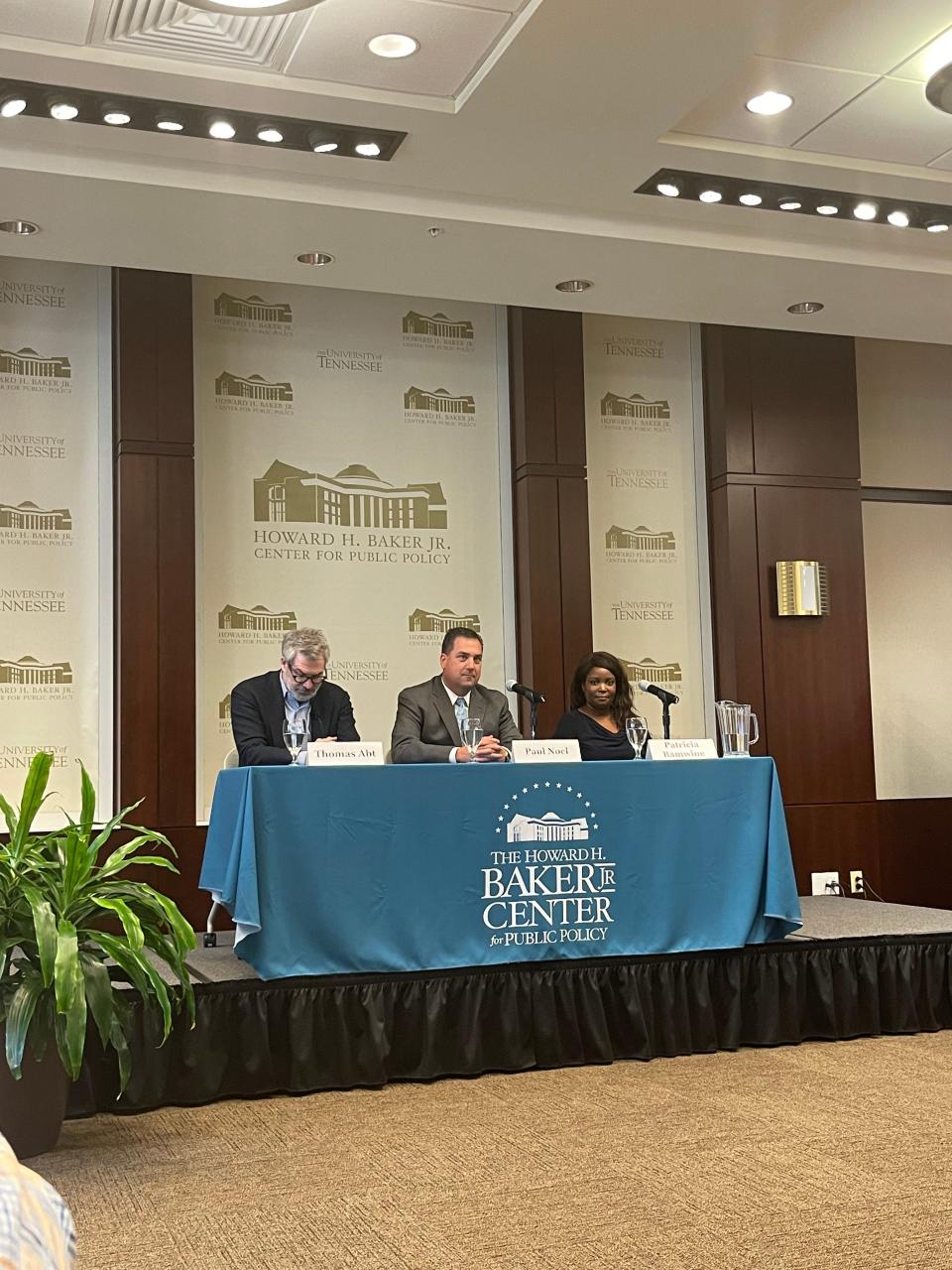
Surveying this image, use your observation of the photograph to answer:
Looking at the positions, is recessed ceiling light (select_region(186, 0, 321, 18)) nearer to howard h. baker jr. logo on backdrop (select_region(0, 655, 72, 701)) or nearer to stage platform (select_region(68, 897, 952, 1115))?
stage platform (select_region(68, 897, 952, 1115))

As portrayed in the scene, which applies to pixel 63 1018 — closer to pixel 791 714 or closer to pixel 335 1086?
pixel 335 1086

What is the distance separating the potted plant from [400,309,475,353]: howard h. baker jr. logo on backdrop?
3.78 m

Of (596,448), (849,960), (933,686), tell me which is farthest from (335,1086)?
(933,686)

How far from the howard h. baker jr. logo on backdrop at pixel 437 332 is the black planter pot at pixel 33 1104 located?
418 centimetres

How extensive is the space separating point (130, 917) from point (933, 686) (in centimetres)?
523

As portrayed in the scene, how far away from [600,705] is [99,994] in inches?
95.9

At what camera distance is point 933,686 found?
7039mm

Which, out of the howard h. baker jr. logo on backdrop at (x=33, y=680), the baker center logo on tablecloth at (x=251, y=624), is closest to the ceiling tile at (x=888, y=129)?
the baker center logo on tablecloth at (x=251, y=624)

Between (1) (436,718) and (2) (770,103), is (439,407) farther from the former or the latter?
(2) (770,103)

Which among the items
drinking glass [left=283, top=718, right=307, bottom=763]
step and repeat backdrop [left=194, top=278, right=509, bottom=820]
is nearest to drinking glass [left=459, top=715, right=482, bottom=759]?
drinking glass [left=283, top=718, right=307, bottom=763]

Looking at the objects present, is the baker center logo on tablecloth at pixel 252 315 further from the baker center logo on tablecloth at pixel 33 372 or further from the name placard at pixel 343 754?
the name placard at pixel 343 754

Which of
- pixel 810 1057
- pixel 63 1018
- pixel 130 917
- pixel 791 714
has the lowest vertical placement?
pixel 810 1057

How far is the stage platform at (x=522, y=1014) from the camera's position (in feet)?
11.8

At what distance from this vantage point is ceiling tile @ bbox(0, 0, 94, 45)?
361 centimetres
